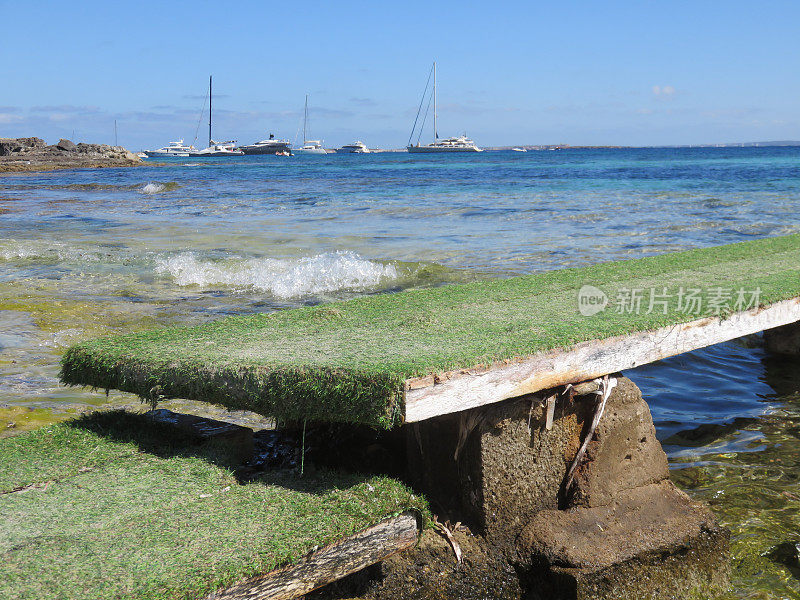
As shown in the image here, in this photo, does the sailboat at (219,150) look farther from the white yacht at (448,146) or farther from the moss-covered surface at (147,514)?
the moss-covered surface at (147,514)

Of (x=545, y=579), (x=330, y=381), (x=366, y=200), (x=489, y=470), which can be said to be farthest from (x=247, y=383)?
(x=366, y=200)

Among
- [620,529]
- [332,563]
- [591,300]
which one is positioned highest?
[591,300]

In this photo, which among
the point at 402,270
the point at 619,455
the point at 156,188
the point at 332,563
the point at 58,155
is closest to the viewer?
the point at 332,563

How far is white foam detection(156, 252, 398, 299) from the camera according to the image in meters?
9.13

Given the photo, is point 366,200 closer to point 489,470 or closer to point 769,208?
point 769,208

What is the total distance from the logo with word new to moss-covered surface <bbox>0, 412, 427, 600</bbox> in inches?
64.6

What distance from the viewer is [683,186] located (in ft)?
92.0

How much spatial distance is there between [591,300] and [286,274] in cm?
584

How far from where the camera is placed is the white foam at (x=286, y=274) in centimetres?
913

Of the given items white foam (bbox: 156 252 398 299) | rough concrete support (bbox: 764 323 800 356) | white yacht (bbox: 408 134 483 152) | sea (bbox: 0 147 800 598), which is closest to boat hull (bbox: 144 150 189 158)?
white yacht (bbox: 408 134 483 152)

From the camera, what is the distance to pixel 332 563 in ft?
8.37
